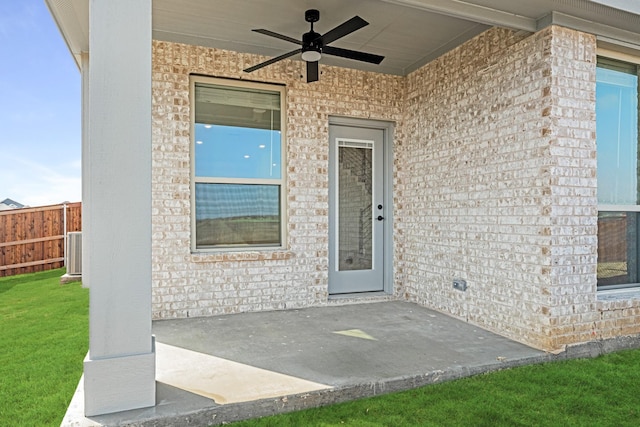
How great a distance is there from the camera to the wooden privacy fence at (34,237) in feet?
25.8

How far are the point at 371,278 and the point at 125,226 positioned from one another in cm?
360

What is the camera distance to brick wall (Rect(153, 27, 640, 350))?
3.38 m

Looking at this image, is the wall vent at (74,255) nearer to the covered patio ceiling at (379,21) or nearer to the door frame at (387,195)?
the covered patio ceiling at (379,21)

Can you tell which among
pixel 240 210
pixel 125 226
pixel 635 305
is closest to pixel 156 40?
pixel 240 210

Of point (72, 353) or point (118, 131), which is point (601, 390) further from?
point (72, 353)

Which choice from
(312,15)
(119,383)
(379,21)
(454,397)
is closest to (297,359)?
(454,397)

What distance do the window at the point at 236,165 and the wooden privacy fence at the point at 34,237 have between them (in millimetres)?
5546

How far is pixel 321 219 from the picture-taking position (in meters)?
4.86

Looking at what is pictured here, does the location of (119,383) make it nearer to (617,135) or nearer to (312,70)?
(312,70)

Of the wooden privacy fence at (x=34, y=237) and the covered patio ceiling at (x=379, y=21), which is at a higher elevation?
the covered patio ceiling at (x=379, y=21)

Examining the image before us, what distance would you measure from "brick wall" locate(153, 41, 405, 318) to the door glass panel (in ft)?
1.03

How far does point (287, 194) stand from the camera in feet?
15.5

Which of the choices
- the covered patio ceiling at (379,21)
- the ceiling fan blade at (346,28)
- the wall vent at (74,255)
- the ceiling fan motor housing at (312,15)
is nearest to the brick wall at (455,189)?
the covered patio ceiling at (379,21)

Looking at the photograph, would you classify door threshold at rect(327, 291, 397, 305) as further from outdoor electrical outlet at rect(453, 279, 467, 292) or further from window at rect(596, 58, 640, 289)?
window at rect(596, 58, 640, 289)
